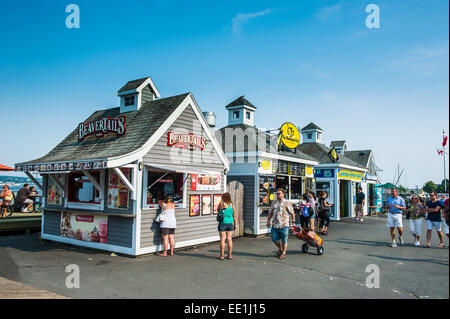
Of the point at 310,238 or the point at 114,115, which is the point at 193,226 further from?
the point at 114,115

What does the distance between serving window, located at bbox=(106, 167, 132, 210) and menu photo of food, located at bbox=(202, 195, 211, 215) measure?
9.55ft

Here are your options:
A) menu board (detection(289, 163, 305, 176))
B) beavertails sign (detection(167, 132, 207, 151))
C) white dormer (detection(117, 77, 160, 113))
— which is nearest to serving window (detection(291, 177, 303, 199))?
menu board (detection(289, 163, 305, 176))

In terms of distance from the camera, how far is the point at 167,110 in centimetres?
1106

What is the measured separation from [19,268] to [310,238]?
773 centimetres

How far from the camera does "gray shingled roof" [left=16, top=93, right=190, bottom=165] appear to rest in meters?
10.3

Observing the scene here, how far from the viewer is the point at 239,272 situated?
7852mm

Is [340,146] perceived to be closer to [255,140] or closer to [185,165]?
[255,140]

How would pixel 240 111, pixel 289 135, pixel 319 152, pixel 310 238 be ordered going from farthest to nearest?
pixel 319 152, pixel 240 111, pixel 289 135, pixel 310 238

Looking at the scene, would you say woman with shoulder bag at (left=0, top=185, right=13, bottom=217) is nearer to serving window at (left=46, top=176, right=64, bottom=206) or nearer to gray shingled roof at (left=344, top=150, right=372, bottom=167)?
serving window at (left=46, top=176, right=64, bottom=206)

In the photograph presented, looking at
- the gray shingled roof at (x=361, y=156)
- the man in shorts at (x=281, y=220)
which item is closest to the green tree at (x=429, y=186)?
the gray shingled roof at (x=361, y=156)

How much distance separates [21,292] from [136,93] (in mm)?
8136

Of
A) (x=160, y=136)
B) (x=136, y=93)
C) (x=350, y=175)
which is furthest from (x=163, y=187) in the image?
(x=350, y=175)
